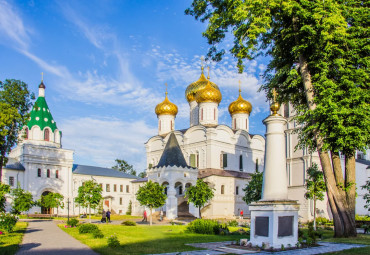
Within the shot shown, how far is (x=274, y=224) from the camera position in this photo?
448 inches

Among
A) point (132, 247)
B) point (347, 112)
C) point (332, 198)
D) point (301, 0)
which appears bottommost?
point (132, 247)

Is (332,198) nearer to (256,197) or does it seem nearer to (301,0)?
(301,0)

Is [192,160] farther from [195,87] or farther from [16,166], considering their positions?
[16,166]

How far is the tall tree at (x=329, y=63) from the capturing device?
45.0 feet

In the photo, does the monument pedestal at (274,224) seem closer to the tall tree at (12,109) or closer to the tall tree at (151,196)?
the tall tree at (151,196)

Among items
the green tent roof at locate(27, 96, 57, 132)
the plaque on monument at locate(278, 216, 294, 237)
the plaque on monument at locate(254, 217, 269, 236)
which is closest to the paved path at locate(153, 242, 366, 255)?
the plaque on monument at locate(278, 216, 294, 237)

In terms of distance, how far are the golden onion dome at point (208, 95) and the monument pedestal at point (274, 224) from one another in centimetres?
3185

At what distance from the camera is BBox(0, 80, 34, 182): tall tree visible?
99.6ft

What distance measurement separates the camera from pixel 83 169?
172 ft

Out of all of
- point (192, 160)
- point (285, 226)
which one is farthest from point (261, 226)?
point (192, 160)

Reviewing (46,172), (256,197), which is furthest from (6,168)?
(256,197)

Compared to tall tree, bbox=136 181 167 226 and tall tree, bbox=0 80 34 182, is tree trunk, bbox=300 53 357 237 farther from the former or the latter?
tall tree, bbox=0 80 34 182

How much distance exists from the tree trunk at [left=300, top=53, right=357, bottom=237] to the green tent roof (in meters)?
37.6

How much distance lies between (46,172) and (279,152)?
38648mm
